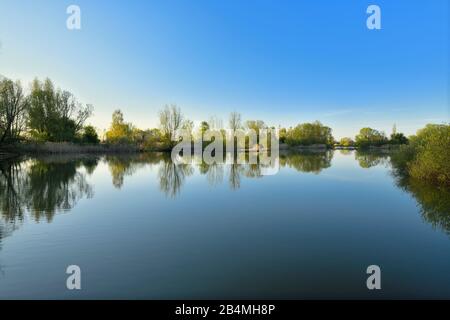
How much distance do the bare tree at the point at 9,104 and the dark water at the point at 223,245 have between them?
32140 millimetres

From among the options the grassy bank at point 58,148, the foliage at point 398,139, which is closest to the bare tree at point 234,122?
the grassy bank at point 58,148

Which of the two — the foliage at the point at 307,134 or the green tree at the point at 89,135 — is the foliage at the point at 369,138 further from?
the green tree at the point at 89,135

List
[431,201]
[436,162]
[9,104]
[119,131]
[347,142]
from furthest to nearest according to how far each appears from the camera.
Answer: [347,142] → [119,131] → [9,104] → [436,162] → [431,201]

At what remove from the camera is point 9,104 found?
1587 inches

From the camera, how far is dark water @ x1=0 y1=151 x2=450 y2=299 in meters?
4.85

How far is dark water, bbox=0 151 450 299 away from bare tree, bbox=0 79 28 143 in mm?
32140

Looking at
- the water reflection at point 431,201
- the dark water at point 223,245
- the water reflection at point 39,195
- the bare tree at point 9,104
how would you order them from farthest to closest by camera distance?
1. the bare tree at point 9,104
2. the water reflection at point 39,195
3. the water reflection at point 431,201
4. the dark water at point 223,245

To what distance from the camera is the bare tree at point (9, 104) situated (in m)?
37.9

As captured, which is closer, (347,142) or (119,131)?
(119,131)

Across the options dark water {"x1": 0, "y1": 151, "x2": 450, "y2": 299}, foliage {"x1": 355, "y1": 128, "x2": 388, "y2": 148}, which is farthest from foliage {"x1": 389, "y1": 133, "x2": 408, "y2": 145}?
dark water {"x1": 0, "y1": 151, "x2": 450, "y2": 299}

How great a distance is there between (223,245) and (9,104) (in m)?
46.3

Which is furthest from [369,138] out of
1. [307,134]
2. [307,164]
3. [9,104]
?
[9,104]

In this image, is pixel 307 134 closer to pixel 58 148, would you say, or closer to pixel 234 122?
pixel 234 122

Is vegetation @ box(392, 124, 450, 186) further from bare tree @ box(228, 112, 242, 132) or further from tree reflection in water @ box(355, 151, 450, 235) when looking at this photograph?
bare tree @ box(228, 112, 242, 132)
